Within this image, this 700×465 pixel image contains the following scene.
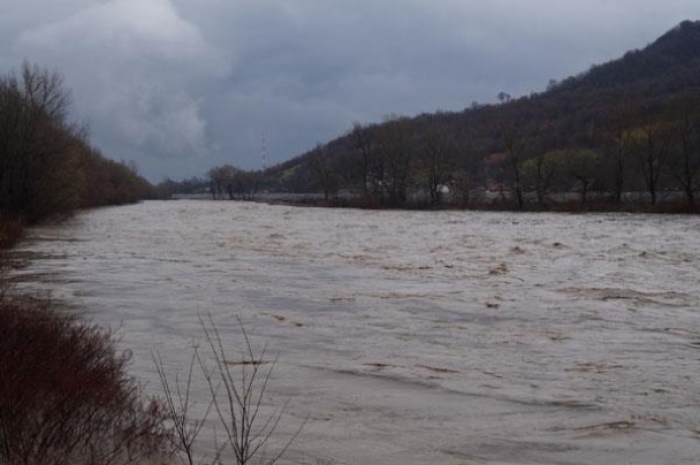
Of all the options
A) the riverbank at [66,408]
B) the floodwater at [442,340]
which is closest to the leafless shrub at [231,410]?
the floodwater at [442,340]

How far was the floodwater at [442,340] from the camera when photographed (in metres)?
6.40

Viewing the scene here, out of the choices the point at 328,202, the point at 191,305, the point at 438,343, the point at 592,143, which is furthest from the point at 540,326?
the point at 592,143

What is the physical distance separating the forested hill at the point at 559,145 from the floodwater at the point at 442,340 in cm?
4726

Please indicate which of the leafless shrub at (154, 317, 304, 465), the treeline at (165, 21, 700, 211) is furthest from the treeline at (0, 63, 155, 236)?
the treeline at (165, 21, 700, 211)

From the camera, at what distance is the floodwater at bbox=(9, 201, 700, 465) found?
21.0ft

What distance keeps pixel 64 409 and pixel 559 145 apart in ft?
379

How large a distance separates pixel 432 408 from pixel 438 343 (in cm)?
345

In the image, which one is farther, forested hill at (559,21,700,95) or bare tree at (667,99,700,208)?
forested hill at (559,21,700,95)

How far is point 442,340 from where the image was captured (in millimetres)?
10922

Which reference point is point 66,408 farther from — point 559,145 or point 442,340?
point 559,145

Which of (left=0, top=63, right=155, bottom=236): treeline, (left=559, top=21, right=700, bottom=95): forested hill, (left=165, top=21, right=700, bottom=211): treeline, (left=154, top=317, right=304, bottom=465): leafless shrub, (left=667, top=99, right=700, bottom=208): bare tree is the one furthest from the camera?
(left=559, top=21, right=700, bottom=95): forested hill

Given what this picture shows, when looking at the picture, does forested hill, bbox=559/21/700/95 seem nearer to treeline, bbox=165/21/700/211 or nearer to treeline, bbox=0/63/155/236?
treeline, bbox=165/21/700/211

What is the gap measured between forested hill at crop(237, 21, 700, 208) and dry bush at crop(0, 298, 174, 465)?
61037 millimetres

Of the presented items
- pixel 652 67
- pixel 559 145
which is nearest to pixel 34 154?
pixel 559 145
